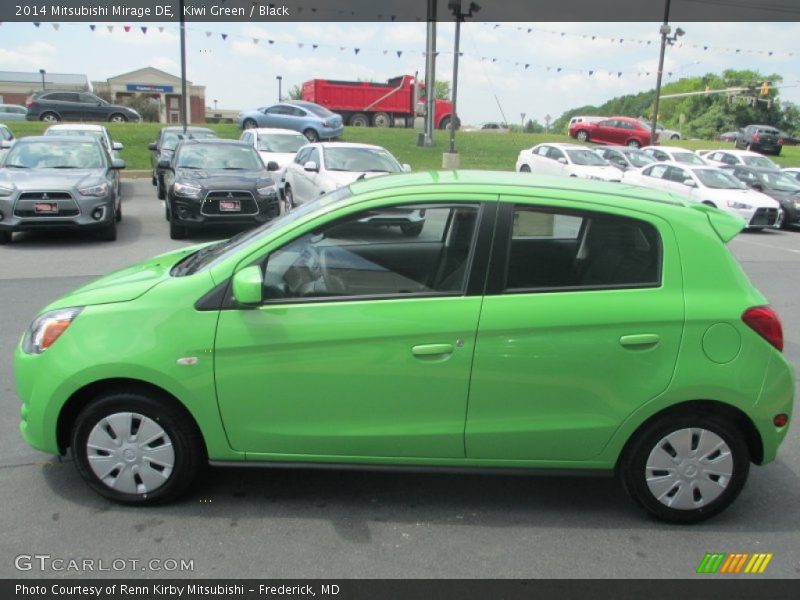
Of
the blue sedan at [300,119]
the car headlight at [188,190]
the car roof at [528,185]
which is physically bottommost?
the car headlight at [188,190]

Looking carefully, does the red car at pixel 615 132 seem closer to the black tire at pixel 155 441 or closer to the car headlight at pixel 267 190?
the car headlight at pixel 267 190

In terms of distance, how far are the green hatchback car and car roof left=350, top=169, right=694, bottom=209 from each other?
0.03 metres

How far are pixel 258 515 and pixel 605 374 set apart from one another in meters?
1.86

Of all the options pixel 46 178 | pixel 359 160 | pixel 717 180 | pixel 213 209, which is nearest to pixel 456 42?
pixel 717 180

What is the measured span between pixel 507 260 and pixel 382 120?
38033 millimetres

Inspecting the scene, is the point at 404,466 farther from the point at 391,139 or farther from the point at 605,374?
the point at 391,139

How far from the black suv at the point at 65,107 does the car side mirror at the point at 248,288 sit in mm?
33991

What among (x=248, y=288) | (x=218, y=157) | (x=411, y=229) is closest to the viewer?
(x=248, y=288)

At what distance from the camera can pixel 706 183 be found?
17.9m

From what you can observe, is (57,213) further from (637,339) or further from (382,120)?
(382,120)

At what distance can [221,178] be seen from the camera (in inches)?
475

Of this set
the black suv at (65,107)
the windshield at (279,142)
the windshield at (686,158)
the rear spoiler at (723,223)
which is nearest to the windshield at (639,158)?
the windshield at (686,158)

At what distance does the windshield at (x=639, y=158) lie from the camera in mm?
24920
